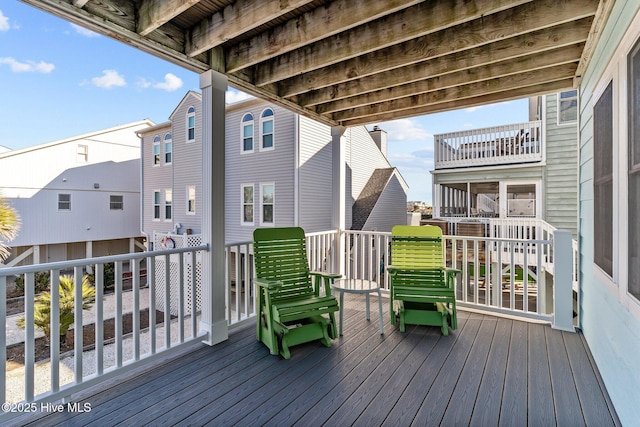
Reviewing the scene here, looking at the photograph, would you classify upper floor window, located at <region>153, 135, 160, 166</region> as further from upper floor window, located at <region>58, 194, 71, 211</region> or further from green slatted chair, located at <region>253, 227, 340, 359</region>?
green slatted chair, located at <region>253, 227, 340, 359</region>

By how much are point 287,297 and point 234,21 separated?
8.54 feet

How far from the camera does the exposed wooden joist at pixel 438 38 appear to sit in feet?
7.88

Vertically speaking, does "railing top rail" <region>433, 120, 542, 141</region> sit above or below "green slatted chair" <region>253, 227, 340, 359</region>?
above

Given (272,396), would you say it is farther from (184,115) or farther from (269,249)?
(184,115)

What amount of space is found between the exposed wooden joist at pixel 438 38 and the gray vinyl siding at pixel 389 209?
7854 millimetres

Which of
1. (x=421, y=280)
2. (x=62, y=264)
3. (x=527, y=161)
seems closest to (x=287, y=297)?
(x=421, y=280)

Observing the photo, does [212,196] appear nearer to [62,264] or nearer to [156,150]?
[62,264]

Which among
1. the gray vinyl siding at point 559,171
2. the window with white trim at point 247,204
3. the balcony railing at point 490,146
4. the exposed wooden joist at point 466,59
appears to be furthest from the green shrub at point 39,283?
the gray vinyl siding at point 559,171

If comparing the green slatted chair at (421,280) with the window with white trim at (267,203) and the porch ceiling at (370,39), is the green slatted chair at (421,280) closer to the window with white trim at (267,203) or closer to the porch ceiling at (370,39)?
the porch ceiling at (370,39)

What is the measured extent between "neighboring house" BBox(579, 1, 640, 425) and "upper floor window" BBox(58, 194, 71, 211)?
16.8 metres

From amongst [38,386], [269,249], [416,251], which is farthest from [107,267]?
[416,251]

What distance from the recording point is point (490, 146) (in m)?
8.65

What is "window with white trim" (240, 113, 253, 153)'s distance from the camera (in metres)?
10.1

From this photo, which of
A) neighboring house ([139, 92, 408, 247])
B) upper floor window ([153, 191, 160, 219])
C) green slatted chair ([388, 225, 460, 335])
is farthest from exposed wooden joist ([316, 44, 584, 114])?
upper floor window ([153, 191, 160, 219])
